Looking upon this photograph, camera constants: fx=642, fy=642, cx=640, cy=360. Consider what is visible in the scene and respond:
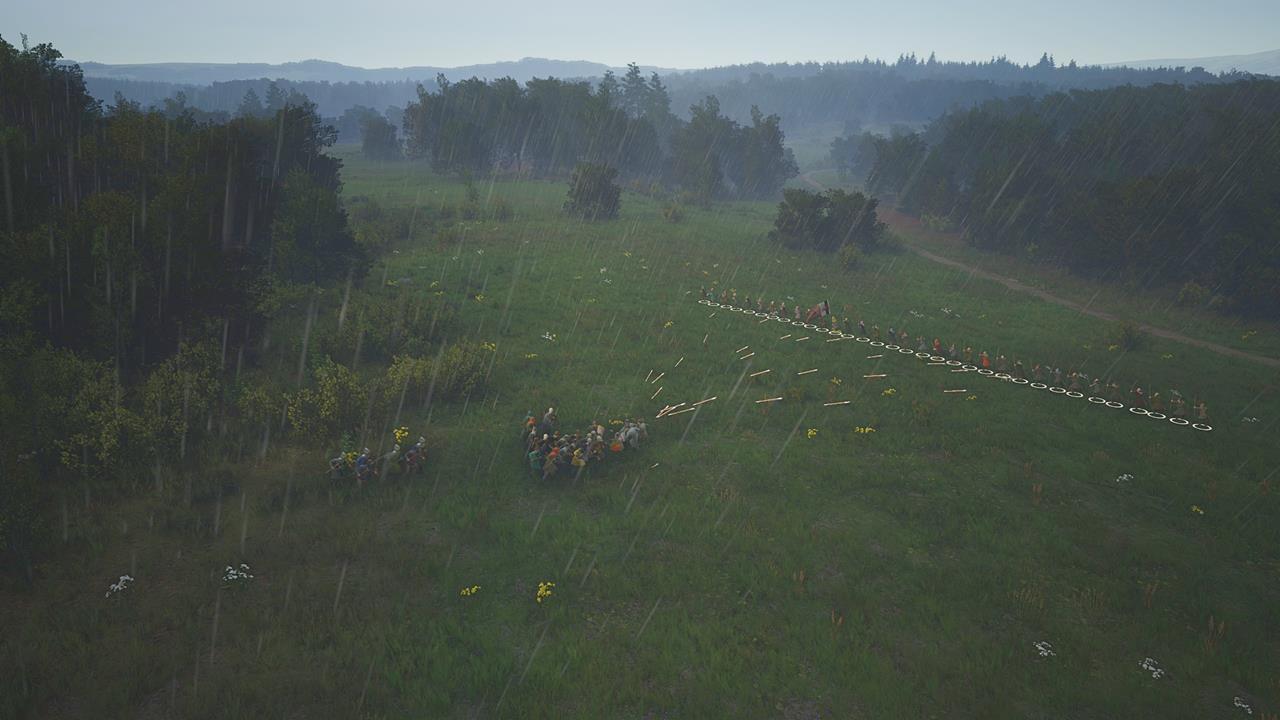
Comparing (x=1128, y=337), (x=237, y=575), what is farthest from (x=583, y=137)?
(x=237, y=575)

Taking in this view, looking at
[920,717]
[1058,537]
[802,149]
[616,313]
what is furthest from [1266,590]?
[802,149]

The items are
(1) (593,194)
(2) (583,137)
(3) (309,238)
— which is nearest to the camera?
(3) (309,238)

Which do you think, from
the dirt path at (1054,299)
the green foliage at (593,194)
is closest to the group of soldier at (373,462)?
the dirt path at (1054,299)

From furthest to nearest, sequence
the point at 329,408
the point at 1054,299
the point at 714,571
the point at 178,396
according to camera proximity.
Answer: the point at 1054,299 < the point at 329,408 < the point at 178,396 < the point at 714,571

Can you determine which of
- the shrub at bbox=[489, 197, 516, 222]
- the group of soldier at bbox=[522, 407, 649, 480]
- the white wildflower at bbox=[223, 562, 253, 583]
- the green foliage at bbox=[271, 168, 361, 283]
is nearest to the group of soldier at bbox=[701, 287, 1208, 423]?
the group of soldier at bbox=[522, 407, 649, 480]

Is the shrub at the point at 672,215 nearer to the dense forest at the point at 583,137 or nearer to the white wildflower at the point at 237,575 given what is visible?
the dense forest at the point at 583,137

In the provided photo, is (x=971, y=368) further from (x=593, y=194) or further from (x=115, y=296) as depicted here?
(x=593, y=194)
